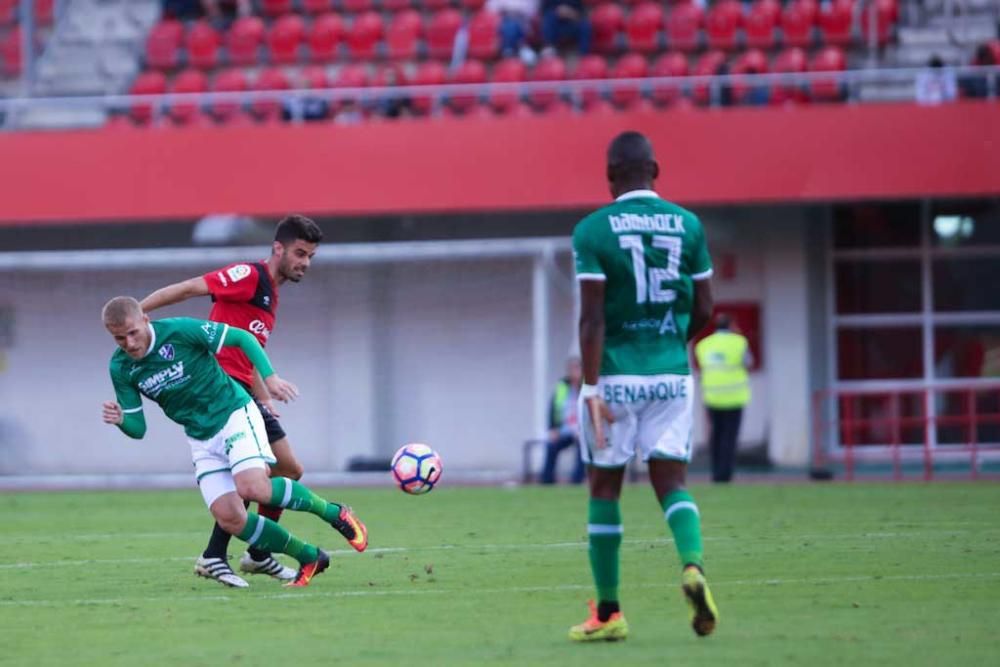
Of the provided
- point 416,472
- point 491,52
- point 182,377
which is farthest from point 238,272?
point 491,52

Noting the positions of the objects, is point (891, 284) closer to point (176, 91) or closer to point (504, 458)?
point (504, 458)

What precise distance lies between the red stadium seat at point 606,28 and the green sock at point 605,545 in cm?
1852

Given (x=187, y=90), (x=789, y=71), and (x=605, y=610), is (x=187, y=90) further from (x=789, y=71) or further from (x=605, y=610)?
(x=605, y=610)

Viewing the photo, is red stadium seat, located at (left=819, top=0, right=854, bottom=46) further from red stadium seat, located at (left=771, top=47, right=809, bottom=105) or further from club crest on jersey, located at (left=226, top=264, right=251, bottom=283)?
club crest on jersey, located at (left=226, top=264, right=251, bottom=283)

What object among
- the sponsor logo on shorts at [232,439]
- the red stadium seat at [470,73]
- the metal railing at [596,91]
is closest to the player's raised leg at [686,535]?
the sponsor logo on shorts at [232,439]

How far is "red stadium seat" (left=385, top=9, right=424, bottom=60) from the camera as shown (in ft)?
84.0

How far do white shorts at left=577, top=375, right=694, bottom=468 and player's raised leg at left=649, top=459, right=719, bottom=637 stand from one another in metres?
0.08

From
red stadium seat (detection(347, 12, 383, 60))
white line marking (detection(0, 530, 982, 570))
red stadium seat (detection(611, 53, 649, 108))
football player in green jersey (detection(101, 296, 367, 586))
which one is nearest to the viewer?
football player in green jersey (detection(101, 296, 367, 586))

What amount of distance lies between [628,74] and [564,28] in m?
1.34

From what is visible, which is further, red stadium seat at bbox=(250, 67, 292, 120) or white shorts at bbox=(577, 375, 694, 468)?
red stadium seat at bbox=(250, 67, 292, 120)

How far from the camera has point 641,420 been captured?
7.39 m

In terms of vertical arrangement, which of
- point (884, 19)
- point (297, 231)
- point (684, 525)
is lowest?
point (684, 525)

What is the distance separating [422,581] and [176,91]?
16.7 m

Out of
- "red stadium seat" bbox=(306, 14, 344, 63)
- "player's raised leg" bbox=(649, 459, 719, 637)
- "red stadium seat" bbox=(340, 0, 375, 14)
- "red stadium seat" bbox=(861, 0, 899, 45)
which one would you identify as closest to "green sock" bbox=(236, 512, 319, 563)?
"player's raised leg" bbox=(649, 459, 719, 637)
